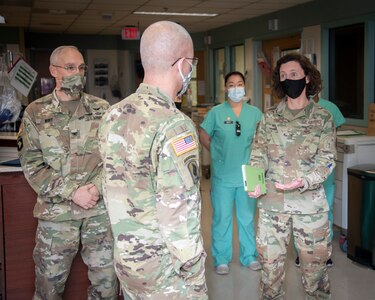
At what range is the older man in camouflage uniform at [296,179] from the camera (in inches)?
95.7

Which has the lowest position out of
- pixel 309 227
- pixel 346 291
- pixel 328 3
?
pixel 346 291

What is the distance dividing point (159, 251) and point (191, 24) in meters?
7.67

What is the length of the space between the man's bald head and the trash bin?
256cm

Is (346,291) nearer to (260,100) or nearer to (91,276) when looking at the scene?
(91,276)

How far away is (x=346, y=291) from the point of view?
3193mm

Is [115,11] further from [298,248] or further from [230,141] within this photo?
[298,248]

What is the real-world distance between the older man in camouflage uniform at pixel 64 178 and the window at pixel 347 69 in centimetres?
393

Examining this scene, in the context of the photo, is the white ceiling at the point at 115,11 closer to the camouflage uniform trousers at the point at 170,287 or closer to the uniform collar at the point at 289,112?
the uniform collar at the point at 289,112

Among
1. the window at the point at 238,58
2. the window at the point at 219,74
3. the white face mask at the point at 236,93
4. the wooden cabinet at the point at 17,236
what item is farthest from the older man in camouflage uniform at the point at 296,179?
the window at the point at 219,74

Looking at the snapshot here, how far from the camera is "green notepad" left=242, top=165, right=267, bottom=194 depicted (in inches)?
92.9

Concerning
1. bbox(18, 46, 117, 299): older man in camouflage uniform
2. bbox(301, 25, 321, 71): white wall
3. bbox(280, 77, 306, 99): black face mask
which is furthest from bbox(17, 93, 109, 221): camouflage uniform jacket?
bbox(301, 25, 321, 71): white wall

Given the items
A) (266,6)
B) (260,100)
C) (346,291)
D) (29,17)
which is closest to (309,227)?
(346,291)

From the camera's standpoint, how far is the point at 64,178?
233 cm

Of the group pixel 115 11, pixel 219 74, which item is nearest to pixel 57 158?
pixel 115 11
